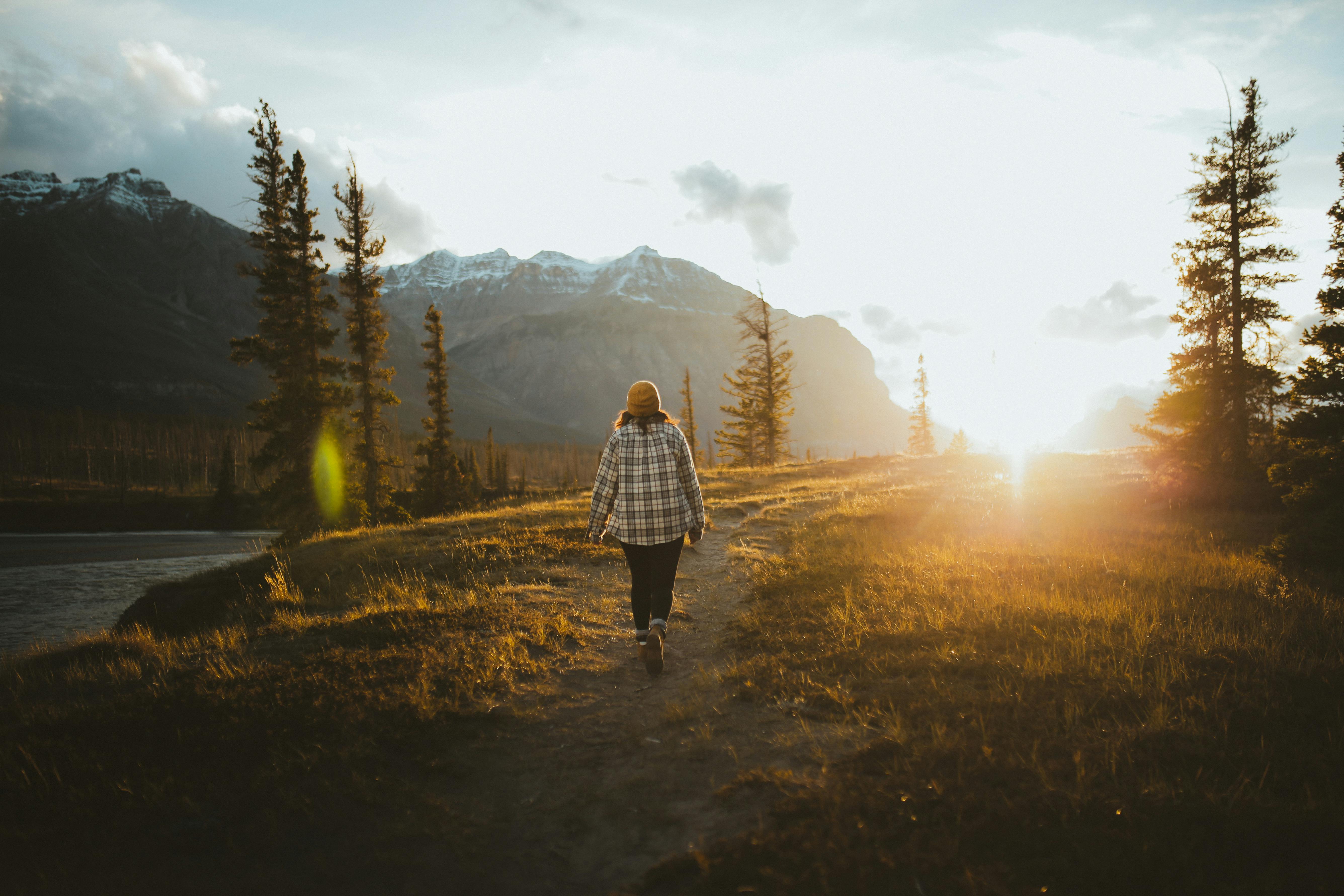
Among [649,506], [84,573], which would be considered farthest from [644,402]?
[84,573]

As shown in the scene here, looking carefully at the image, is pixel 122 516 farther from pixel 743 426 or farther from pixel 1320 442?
pixel 1320 442

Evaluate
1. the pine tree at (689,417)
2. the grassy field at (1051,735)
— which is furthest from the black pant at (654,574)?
the pine tree at (689,417)

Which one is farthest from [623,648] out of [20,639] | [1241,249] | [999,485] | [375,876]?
[1241,249]

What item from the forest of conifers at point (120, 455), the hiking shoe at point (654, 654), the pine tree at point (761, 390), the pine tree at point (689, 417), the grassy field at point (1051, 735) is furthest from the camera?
the forest of conifers at point (120, 455)

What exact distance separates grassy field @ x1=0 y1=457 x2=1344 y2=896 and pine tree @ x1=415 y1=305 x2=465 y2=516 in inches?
1373

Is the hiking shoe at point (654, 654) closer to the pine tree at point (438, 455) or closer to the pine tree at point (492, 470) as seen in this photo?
the pine tree at point (438, 455)

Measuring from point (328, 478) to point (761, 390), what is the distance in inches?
1186

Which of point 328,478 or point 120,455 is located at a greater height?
point 120,455

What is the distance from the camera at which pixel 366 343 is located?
→ 30391 mm

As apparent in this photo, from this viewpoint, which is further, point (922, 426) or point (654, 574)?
→ point (922, 426)

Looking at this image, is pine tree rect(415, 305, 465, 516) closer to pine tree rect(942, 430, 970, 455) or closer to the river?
the river

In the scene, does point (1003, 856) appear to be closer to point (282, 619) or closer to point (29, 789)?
point (29, 789)

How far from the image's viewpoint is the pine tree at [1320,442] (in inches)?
330

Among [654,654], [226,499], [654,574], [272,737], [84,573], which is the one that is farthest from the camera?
[226,499]
